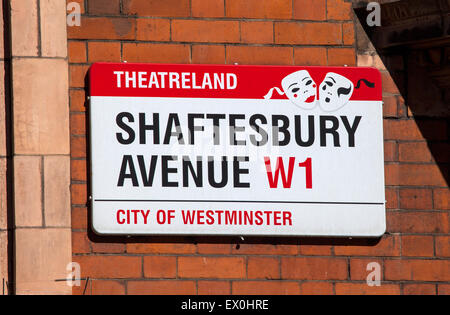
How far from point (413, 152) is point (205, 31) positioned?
1.52m

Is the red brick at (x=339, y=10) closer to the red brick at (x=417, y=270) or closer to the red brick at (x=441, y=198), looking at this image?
the red brick at (x=441, y=198)

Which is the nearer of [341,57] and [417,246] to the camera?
[417,246]

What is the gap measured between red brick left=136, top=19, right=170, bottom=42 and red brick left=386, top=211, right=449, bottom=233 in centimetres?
179

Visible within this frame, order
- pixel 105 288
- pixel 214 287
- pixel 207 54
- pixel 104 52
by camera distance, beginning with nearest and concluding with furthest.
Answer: pixel 105 288 → pixel 214 287 → pixel 104 52 → pixel 207 54

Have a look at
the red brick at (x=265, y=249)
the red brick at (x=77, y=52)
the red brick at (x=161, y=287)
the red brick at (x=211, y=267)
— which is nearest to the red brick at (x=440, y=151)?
the red brick at (x=265, y=249)

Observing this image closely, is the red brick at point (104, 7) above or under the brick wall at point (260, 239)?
above

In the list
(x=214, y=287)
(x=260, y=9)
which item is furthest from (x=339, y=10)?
(x=214, y=287)

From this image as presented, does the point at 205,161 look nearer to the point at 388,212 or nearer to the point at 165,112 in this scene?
the point at 165,112

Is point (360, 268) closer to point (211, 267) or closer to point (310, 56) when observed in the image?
point (211, 267)

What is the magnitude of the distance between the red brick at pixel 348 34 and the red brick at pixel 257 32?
472mm

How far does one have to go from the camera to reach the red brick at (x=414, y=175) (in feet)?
22.8

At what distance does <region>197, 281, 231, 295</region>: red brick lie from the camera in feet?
21.8

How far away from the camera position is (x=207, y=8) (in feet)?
22.6
